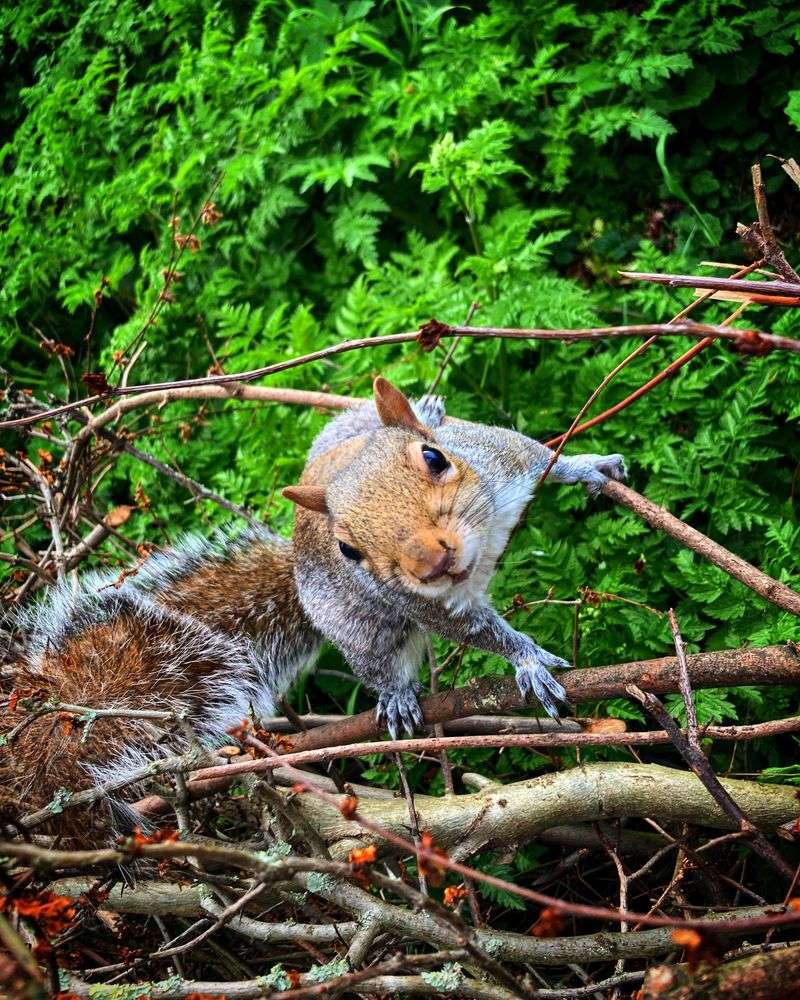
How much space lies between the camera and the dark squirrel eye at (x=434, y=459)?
2.15m

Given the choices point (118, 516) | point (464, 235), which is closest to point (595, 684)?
point (118, 516)

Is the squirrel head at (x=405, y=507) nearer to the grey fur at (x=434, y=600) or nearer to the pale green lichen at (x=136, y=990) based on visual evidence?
the grey fur at (x=434, y=600)

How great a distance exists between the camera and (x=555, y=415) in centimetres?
297

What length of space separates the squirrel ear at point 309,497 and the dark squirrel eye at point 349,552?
15cm

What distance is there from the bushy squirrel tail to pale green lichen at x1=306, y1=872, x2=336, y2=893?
393 millimetres

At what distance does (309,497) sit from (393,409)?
0.30 m

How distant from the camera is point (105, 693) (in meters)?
2.26

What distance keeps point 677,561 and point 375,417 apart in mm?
939

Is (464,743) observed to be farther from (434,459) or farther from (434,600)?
(434,459)

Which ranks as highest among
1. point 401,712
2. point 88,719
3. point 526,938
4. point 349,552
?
point 88,719

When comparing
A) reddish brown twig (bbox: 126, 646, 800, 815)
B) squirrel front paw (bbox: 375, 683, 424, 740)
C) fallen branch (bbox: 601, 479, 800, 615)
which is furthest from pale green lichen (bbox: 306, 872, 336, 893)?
fallen branch (bbox: 601, 479, 800, 615)

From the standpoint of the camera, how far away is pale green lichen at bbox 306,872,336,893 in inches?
72.7

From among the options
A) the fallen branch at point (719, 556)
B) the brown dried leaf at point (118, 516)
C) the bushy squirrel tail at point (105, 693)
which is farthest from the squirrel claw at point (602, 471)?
the brown dried leaf at point (118, 516)

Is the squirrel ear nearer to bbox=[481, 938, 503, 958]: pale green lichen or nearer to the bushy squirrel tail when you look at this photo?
the bushy squirrel tail
